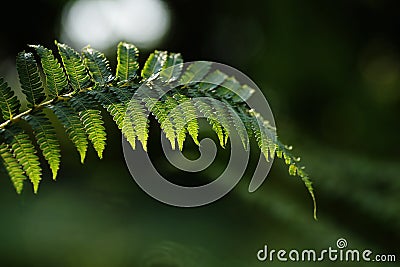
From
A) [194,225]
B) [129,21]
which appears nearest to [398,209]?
[194,225]

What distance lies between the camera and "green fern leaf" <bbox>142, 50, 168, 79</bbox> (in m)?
0.81

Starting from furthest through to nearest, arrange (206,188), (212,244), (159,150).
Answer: (159,150)
(206,188)
(212,244)

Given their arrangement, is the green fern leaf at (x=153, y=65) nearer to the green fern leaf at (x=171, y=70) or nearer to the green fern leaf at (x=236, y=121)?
the green fern leaf at (x=171, y=70)

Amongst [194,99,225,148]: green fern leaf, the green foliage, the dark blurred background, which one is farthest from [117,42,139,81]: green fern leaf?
the dark blurred background

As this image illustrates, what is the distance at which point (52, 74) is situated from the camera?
0.76m

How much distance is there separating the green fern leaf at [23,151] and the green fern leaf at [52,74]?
94 mm

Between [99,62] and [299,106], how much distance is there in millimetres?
2422

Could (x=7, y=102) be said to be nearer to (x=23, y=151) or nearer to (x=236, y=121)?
(x=23, y=151)

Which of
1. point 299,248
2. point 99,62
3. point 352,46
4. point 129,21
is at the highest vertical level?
point 129,21

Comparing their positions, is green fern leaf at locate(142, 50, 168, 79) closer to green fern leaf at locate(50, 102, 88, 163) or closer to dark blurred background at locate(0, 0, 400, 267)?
green fern leaf at locate(50, 102, 88, 163)

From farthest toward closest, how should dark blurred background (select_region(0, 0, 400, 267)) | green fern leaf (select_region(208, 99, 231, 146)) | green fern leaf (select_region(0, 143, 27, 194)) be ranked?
dark blurred background (select_region(0, 0, 400, 267))
green fern leaf (select_region(208, 99, 231, 146))
green fern leaf (select_region(0, 143, 27, 194))

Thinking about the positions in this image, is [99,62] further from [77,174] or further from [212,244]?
[77,174]

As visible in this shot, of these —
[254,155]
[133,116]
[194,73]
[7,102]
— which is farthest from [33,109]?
[254,155]

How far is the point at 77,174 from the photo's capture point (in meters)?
2.96
